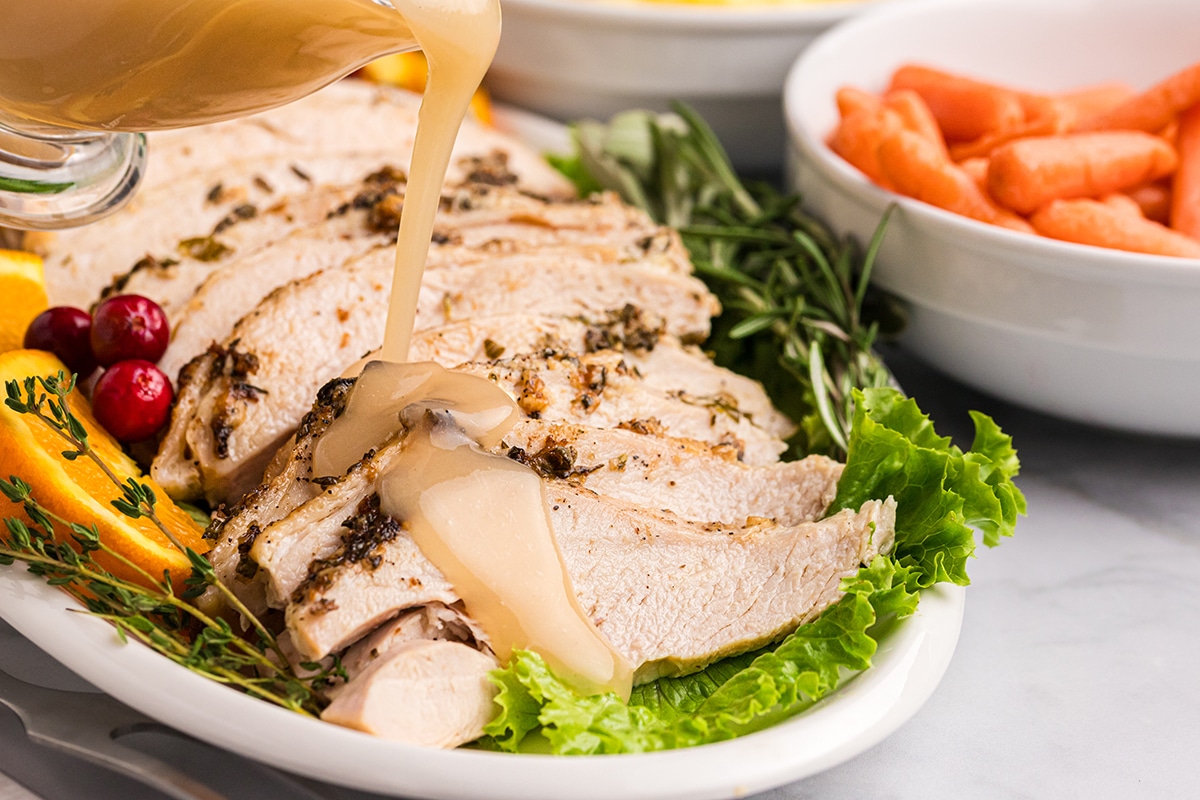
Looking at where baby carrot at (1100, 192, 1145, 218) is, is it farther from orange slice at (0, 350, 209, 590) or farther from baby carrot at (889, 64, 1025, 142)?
orange slice at (0, 350, 209, 590)

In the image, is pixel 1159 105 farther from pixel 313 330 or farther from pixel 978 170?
pixel 313 330

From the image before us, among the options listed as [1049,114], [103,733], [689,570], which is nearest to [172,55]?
[103,733]

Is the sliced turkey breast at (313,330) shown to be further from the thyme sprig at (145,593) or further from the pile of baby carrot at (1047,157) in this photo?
the pile of baby carrot at (1047,157)

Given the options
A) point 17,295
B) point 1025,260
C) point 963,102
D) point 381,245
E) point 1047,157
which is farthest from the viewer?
point 963,102

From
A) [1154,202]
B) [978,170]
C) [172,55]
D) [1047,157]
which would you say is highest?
[172,55]

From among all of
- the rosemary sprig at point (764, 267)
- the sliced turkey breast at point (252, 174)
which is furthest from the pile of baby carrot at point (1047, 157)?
the sliced turkey breast at point (252, 174)

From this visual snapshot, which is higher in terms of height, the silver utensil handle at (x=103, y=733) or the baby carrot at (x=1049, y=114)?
the baby carrot at (x=1049, y=114)
